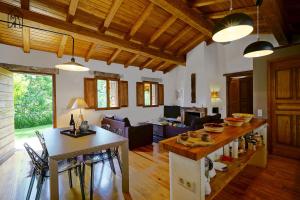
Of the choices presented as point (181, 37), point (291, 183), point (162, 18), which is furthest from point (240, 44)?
point (291, 183)

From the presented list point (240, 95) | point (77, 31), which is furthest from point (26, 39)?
point (240, 95)

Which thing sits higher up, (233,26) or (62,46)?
(62,46)

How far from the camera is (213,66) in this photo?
623cm

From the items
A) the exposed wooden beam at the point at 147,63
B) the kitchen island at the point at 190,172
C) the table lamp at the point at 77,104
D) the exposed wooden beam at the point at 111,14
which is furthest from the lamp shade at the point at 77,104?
the kitchen island at the point at 190,172

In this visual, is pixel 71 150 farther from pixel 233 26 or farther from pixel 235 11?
pixel 235 11

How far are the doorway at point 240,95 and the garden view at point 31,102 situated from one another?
8.43 metres

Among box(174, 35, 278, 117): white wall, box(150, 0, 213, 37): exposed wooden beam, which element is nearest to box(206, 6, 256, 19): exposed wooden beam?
box(150, 0, 213, 37): exposed wooden beam

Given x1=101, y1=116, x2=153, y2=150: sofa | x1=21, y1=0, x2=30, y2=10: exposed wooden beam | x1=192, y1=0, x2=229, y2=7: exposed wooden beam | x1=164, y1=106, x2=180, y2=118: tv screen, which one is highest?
x1=192, y1=0, x2=229, y2=7: exposed wooden beam

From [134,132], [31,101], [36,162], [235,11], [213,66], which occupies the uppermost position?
[235,11]

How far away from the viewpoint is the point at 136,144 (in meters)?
4.21

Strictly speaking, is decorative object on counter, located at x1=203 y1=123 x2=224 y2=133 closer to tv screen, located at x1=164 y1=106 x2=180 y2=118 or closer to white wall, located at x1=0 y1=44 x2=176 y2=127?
white wall, located at x1=0 y1=44 x2=176 y2=127

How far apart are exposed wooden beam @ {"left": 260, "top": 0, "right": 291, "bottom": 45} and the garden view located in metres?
8.63

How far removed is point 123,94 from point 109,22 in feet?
9.52

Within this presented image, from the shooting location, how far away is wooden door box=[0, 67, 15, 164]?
3293 mm
